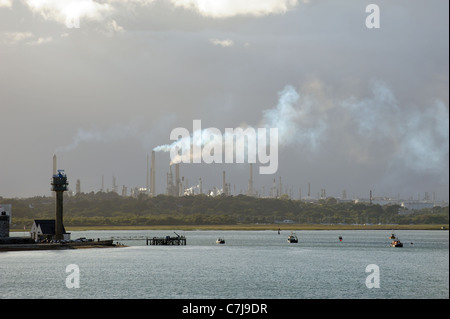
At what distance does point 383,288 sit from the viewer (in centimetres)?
10638

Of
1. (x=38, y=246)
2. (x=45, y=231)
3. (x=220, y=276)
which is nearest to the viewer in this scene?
Result: (x=220, y=276)

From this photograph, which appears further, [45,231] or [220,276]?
[45,231]

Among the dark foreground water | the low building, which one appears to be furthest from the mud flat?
the low building

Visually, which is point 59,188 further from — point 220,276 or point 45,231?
point 220,276

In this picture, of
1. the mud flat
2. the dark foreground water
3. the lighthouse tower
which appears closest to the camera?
the dark foreground water

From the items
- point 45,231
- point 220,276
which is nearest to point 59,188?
point 45,231

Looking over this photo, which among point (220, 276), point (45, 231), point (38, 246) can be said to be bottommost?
point (220, 276)

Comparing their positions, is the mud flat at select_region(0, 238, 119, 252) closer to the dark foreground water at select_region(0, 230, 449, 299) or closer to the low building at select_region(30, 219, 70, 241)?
the dark foreground water at select_region(0, 230, 449, 299)

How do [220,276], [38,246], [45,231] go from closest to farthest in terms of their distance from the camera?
[220,276] → [38,246] → [45,231]

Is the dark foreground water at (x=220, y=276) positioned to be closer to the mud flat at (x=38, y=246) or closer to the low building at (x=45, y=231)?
the mud flat at (x=38, y=246)

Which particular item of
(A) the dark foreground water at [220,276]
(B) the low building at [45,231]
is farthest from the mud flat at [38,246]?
(B) the low building at [45,231]

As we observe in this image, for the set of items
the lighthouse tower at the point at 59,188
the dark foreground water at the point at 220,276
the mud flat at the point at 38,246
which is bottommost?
the dark foreground water at the point at 220,276
